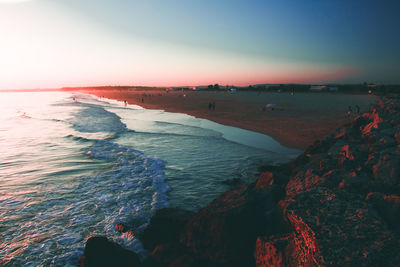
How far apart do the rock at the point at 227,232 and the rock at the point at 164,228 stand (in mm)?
699

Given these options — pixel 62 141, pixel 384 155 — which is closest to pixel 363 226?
pixel 384 155

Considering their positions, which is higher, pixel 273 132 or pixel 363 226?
pixel 363 226

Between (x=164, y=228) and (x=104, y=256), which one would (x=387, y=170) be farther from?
(x=104, y=256)

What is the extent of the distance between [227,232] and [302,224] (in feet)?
5.07

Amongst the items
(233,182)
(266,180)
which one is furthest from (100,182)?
(266,180)

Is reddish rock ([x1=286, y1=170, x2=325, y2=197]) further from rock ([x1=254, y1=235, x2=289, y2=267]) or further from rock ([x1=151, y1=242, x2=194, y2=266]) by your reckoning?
rock ([x1=151, y1=242, x2=194, y2=266])

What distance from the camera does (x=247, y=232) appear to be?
4539 millimetres

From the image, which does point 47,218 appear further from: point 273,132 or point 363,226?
point 273,132

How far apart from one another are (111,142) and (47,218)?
36.3 feet

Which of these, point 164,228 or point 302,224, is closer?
point 302,224

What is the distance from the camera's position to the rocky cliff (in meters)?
3.17

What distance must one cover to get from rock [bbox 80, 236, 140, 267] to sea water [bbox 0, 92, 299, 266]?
149 cm

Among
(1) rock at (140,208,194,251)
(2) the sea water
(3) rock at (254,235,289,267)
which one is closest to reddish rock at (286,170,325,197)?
(3) rock at (254,235,289,267)

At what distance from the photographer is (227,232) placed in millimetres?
4461
